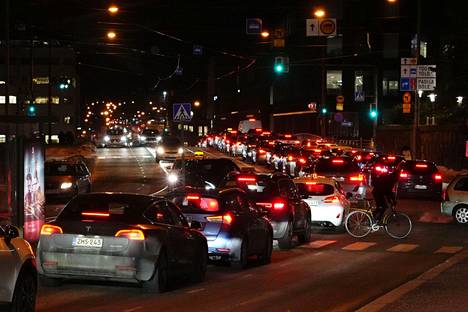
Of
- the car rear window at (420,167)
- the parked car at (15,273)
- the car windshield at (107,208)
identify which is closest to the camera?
the parked car at (15,273)

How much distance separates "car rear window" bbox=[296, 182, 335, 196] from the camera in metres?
22.8

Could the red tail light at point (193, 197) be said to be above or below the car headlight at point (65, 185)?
above

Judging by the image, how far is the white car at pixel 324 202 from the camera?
22750 mm

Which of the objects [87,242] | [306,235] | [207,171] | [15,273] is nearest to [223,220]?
[87,242]

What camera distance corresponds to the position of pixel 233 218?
48.8ft

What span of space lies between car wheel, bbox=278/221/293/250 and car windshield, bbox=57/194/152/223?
685cm

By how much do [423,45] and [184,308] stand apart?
76.5 m

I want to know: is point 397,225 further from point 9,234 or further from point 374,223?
point 9,234

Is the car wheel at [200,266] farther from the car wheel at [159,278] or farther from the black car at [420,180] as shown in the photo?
the black car at [420,180]

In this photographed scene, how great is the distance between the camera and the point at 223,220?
1479 centimetres

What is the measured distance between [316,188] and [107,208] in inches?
460

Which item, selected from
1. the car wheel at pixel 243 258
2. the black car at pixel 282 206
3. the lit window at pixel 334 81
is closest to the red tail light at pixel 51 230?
the car wheel at pixel 243 258

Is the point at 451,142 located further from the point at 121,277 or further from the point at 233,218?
the point at 121,277

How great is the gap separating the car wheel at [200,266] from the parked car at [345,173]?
50.9ft
